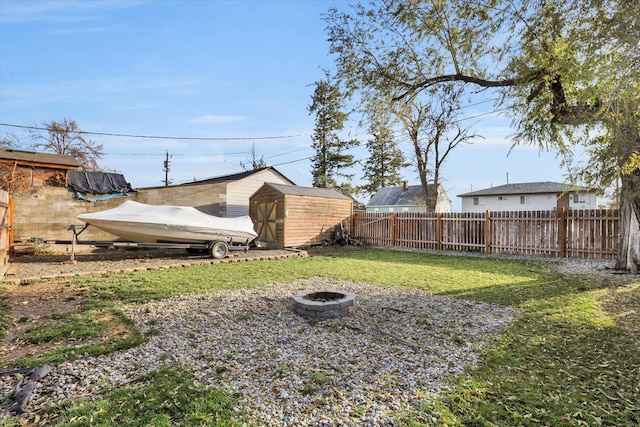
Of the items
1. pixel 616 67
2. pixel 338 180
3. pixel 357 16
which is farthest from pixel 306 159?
pixel 616 67

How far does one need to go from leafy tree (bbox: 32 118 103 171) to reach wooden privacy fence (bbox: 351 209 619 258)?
19.4m

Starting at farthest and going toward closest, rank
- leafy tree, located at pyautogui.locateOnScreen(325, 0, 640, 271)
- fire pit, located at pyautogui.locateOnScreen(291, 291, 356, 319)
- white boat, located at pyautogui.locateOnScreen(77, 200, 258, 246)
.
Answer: white boat, located at pyautogui.locateOnScreen(77, 200, 258, 246), leafy tree, located at pyautogui.locateOnScreen(325, 0, 640, 271), fire pit, located at pyautogui.locateOnScreen(291, 291, 356, 319)

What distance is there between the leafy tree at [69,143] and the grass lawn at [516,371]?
2028 cm

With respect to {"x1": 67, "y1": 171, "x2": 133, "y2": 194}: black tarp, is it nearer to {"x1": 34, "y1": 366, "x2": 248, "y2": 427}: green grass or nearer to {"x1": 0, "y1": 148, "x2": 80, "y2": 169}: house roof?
{"x1": 0, "y1": 148, "x2": 80, "y2": 169}: house roof

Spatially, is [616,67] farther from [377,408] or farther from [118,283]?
[118,283]

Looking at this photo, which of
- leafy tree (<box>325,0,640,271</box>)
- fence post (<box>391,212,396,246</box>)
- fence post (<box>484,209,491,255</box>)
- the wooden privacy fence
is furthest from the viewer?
fence post (<box>391,212,396,246</box>)

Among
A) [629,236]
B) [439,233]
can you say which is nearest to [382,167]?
[439,233]

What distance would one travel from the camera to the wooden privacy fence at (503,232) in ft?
30.5

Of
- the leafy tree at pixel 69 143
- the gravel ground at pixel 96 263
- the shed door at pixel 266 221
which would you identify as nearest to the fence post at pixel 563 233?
the gravel ground at pixel 96 263

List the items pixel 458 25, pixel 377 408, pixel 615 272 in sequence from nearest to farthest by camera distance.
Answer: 1. pixel 377 408
2. pixel 458 25
3. pixel 615 272

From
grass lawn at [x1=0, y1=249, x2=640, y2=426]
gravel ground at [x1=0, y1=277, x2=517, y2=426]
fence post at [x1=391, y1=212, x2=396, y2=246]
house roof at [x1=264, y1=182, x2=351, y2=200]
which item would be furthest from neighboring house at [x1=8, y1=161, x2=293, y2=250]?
gravel ground at [x1=0, y1=277, x2=517, y2=426]

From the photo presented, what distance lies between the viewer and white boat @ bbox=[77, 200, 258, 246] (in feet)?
28.4

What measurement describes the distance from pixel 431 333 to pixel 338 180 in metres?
24.1

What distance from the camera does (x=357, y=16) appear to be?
6.69 m
